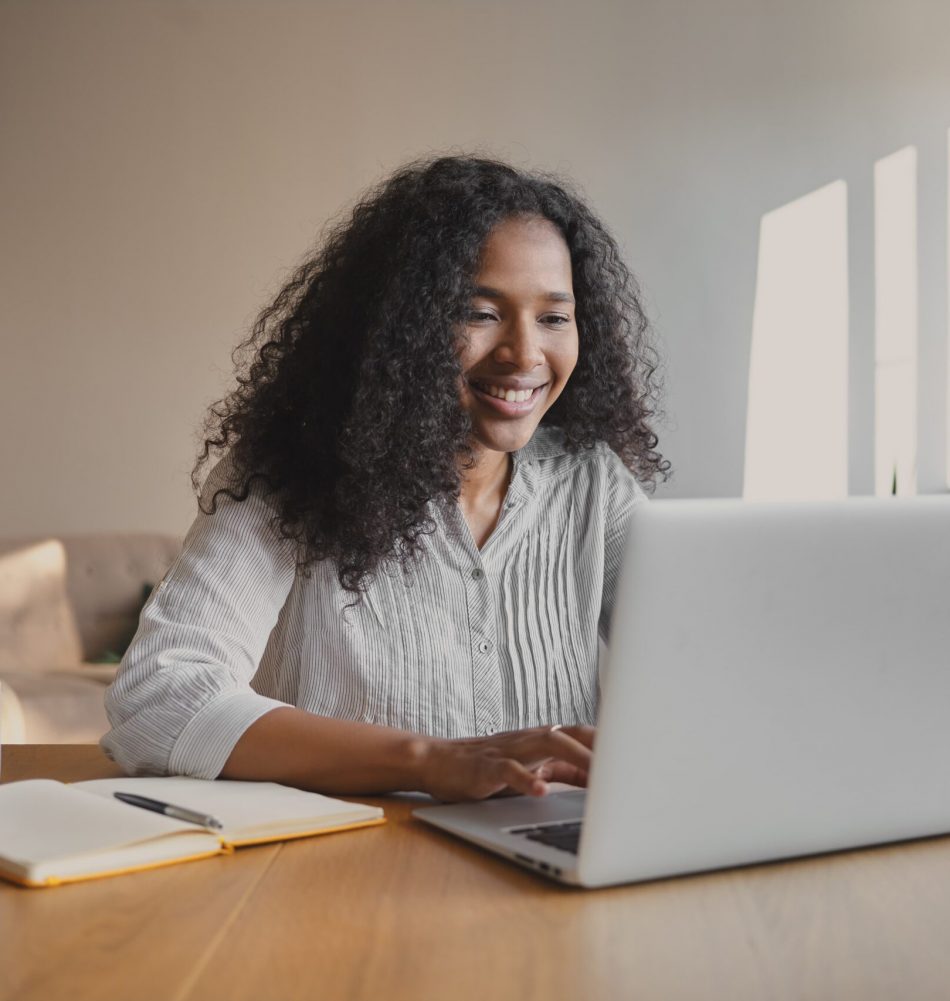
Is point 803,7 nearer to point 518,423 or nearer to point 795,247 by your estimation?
point 795,247

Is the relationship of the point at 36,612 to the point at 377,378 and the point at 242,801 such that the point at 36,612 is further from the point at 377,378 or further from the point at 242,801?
the point at 242,801

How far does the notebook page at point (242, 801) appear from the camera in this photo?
100 centimetres

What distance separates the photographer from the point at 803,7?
471 cm

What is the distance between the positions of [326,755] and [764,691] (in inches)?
18.8

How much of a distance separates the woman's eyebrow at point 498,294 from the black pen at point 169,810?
81cm

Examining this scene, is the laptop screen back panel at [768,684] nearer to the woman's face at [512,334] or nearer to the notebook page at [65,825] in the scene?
the notebook page at [65,825]

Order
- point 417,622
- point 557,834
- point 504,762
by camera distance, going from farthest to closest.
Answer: point 417,622
point 504,762
point 557,834

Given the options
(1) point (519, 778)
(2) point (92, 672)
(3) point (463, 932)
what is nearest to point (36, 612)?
(2) point (92, 672)

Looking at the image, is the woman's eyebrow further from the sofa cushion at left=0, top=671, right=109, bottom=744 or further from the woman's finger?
the sofa cushion at left=0, top=671, right=109, bottom=744

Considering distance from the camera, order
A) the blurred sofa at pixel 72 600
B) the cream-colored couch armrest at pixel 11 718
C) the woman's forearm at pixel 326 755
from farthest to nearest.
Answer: the blurred sofa at pixel 72 600, the cream-colored couch armrest at pixel 11 718, the woman's forearm at pixel 326 755

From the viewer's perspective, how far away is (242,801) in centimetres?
108

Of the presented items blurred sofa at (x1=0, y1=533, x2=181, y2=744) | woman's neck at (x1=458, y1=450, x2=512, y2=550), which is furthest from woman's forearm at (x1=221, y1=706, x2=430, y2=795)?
blurred sofa at (x1=0, y1=533, x2=181, y2=744)

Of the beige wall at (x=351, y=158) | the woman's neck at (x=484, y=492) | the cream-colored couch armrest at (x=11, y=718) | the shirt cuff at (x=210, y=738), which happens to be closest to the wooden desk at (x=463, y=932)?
the shirt cuff at (x=210, y=738)

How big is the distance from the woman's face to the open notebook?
0.65m
